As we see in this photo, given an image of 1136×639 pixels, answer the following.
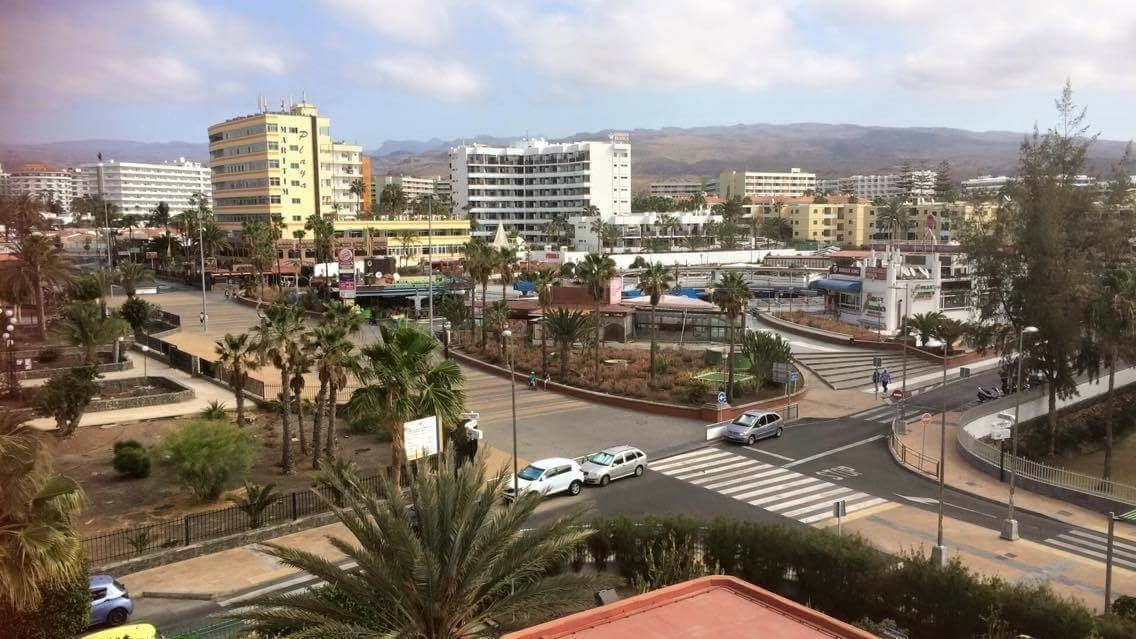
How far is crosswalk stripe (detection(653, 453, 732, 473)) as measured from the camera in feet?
100

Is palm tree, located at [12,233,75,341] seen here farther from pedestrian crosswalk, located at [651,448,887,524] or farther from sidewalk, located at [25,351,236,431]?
pedestrian crosswalk, located at [651,448,887,524]

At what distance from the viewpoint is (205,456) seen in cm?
2505

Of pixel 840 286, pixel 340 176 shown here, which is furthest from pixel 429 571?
pixel 340 176

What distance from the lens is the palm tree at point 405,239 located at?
101 metres

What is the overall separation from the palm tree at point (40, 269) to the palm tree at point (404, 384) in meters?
30.5

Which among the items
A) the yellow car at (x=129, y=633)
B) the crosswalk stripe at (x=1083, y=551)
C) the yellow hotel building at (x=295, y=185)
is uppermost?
the yellow hotel building at (x=295, y=185)

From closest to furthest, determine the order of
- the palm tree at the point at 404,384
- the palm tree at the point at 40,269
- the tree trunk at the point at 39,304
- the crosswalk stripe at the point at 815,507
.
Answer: the palm tree at the point at 404,384 < the crosswalk stripe at the point at 815,507 < the palm tree at the point at 40,269 < the tree trunk at the point at 39,304

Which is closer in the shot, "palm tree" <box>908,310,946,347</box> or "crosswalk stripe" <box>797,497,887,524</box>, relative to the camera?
"crosswalk stripe" <box>797,497,887,524</box>

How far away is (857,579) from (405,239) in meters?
89.9

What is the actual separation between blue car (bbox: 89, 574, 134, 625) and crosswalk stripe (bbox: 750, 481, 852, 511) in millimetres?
17828


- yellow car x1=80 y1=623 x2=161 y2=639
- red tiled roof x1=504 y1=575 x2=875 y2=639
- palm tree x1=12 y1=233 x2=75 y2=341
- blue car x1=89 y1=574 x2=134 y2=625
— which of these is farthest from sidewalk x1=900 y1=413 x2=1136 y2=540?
palm tree x1=12 y1=233 x2=75 y2=341

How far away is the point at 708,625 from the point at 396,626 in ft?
14.8

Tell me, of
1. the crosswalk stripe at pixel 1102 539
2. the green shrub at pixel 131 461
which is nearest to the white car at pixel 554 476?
the green shrub at pixel 131 461

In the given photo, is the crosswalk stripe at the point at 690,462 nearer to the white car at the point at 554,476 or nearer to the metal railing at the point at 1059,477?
the white car at the point at 554,476
